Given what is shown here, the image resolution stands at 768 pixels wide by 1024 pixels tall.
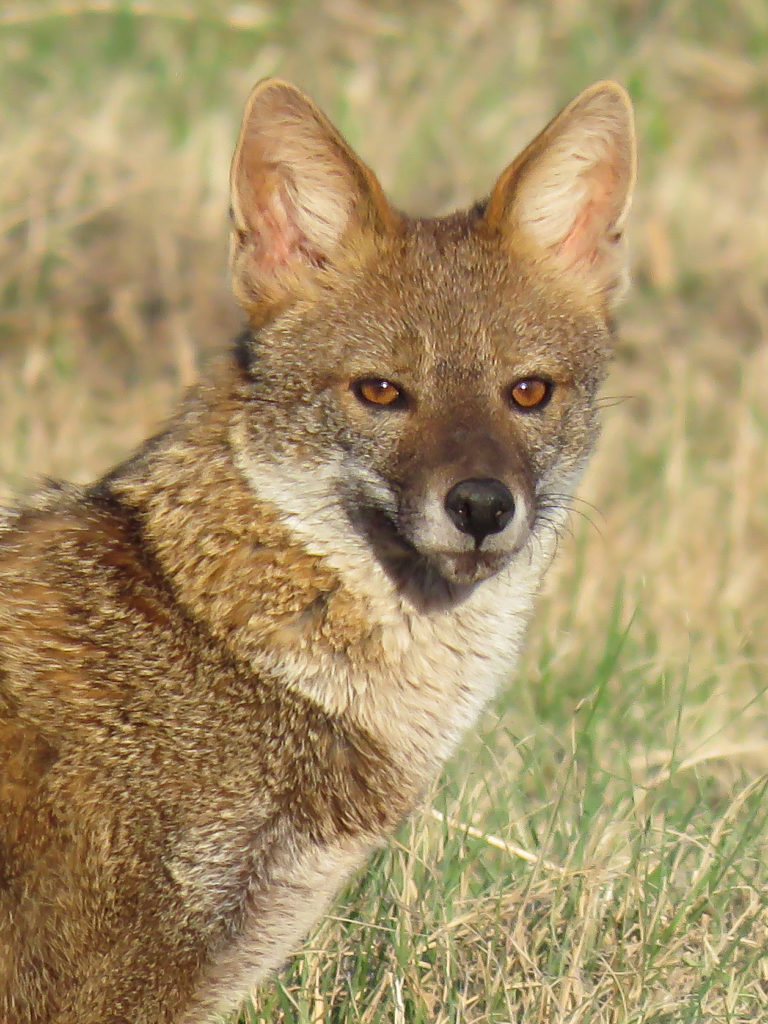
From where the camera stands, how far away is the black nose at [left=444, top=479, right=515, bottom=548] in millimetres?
3273

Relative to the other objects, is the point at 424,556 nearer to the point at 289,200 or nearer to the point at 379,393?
the point at 379,393

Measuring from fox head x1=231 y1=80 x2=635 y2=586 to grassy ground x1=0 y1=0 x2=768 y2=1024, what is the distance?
33.4 inches

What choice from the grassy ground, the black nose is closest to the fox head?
the black nose

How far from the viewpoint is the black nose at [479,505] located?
327 cm

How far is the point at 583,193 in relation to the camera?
13.0 ft

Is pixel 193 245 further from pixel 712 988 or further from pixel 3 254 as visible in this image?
pixel 712 988

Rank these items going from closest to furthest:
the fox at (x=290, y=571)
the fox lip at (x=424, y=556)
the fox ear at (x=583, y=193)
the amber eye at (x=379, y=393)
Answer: the fox at (x=290, y=571), the fox lip at (x=424, y=556), the amber eye at (x=379, y=393), the fox ear at (x=583, y=193)

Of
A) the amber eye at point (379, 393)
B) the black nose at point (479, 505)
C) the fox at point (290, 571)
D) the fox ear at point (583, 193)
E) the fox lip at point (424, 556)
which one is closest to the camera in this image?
the fox at point (290, 571)

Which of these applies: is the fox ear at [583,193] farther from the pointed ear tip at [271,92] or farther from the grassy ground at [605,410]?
the grassy ground at [605,410]

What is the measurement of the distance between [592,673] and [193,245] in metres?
3.46

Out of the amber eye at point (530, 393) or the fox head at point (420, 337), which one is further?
the amber eye at point (530, 393)

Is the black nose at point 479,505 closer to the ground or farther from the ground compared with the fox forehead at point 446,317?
closer to the ground

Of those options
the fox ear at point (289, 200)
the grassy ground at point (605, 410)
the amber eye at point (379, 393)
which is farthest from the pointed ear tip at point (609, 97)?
the grassy ground at point (605, 410)

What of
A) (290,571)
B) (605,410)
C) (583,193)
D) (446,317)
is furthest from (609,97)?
(605,410)
